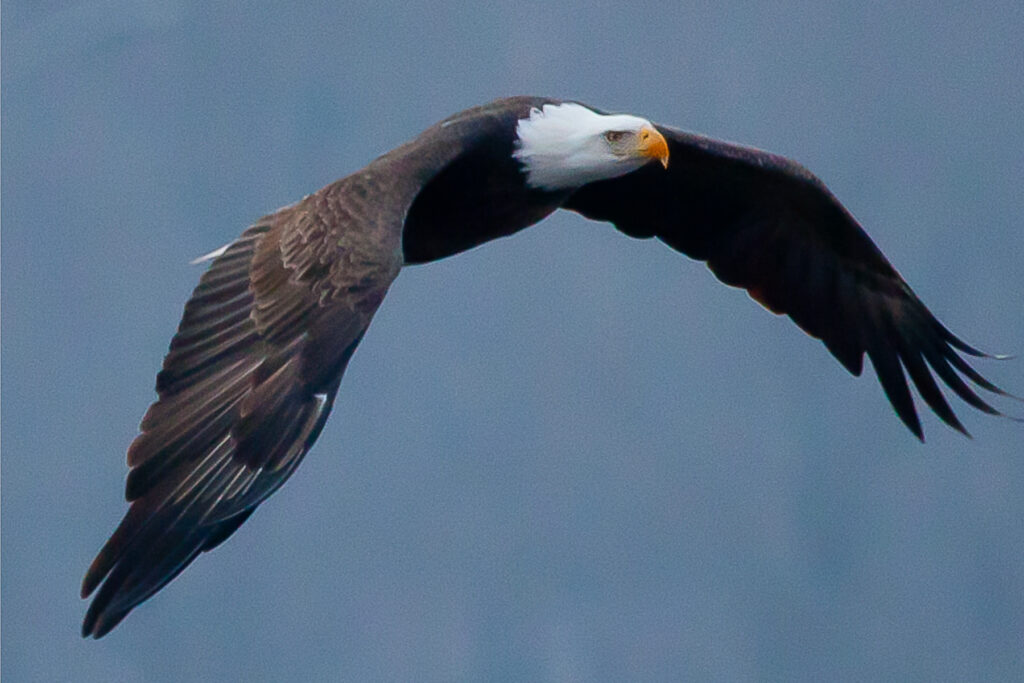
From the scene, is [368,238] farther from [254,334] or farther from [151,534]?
[151,534]

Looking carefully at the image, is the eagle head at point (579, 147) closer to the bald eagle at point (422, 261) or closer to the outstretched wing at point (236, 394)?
Answer: the bald eagle at point (422, 261)

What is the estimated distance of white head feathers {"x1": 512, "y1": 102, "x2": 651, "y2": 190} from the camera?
Result: 8.30m

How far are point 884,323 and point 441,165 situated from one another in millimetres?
2425

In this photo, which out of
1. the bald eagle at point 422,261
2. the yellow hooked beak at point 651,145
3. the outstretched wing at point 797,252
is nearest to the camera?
the bald eagle at point 422,261

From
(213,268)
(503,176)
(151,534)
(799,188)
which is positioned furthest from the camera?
(799,188)

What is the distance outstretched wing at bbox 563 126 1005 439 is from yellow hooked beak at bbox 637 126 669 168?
609 millimetres

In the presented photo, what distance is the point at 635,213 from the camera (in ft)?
30.1

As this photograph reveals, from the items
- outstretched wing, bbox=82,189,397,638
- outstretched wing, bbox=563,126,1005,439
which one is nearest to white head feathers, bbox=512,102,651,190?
outstretched wing, bbox=563,126,1005,439

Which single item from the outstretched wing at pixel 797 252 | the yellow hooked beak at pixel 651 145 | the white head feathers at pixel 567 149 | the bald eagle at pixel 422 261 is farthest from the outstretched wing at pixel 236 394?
the outstretched wing at pixel 797 252

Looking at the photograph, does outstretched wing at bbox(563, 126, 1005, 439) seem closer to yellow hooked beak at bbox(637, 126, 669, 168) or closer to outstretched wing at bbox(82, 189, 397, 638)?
yellow hooked beak at bbox(637, 126, 669, 168)

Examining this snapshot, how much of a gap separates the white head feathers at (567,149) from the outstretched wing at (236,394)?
94 cm

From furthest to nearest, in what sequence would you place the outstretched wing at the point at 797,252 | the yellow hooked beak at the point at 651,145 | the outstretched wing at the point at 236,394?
the outstretched wing at the point at 797,252
the yellow hooked beak at the point at 651,145
the outstretched wing at the point at 236,394

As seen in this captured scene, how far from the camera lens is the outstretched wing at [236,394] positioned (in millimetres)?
6758

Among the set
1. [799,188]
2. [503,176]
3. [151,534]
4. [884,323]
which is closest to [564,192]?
[503,176]
